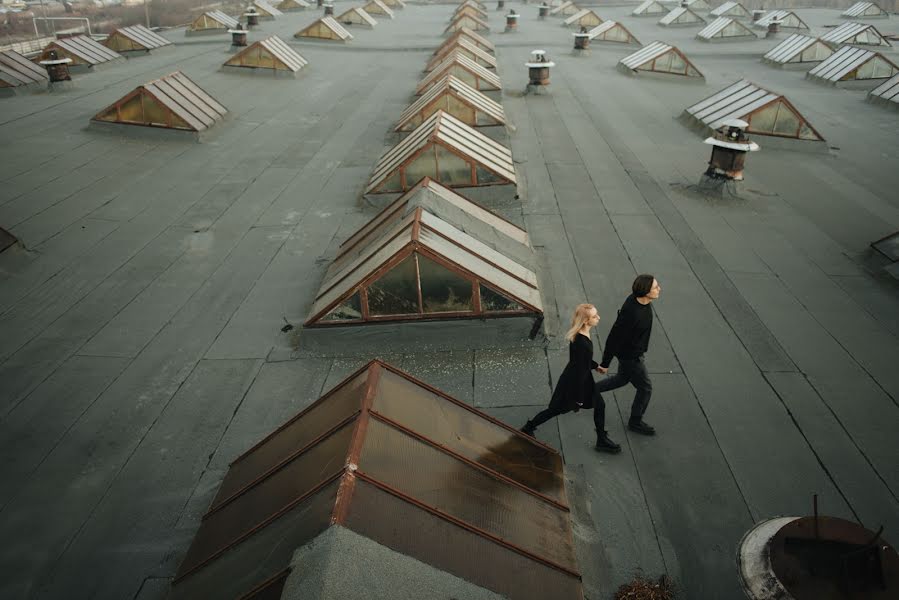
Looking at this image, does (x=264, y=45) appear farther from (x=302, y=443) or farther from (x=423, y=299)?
Result: (x=302, y=443)

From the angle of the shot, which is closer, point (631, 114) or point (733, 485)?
point (733, 485)

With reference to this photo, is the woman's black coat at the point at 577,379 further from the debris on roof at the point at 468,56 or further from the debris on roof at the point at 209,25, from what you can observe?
the debris on roof at the point at 209,25

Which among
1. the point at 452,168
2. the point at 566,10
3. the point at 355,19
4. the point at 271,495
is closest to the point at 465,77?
the point at 452,168

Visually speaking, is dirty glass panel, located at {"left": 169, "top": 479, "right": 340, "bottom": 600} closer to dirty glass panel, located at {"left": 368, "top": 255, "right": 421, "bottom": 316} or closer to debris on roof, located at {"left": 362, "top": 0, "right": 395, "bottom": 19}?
dirty glass panel, located at {"left": 368, "top": 255, "right": 421, "bottom": 316}

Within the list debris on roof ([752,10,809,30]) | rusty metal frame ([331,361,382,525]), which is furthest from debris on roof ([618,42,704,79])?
rusty metal frame ([331,361,382,525])

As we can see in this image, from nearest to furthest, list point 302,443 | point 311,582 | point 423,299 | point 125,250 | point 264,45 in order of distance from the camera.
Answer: point 311,582 < point 302,443 < point 423,299 < point 125,250 < point 264,45

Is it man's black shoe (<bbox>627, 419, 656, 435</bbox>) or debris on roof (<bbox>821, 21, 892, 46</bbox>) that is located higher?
debris on roof (<bbox>821, 21, 892, 46</bbox>)

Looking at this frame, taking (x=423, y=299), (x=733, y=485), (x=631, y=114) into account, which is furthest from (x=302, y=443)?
(x=631, y=114)

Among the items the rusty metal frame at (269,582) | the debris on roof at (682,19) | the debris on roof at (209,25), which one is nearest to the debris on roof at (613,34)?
the debris on roof at (682,19)
